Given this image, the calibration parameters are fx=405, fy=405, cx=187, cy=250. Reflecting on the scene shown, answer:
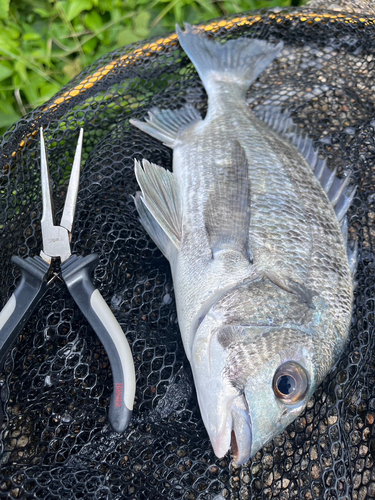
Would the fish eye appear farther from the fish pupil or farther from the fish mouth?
the fish mouth

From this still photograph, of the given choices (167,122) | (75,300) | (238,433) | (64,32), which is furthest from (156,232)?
(64,32)

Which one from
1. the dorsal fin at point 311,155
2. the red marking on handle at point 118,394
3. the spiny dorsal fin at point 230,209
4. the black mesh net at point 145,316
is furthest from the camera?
the dorsal fin at point 311,155

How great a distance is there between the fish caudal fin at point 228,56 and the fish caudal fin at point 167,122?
7.8 inches

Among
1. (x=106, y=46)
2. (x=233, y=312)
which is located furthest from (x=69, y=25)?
(x=233, y=312)

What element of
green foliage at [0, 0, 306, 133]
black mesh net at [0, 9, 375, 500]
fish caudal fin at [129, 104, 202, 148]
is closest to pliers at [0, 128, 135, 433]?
black mesh net at [0, 9, 375, 500]

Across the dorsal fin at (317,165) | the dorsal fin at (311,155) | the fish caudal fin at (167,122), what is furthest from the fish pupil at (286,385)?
the fish caudal fin at (167,122)

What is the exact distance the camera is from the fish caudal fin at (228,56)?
2367mm

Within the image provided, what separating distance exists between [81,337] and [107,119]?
1.22 metres

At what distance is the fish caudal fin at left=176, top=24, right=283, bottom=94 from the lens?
2.37 meters

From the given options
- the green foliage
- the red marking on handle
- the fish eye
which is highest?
the green foliage

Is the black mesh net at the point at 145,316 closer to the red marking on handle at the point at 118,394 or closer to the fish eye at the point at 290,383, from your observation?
the red marking on handle at the point at 118,394

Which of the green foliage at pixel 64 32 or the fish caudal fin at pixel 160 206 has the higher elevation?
the green foliage at pixel 64 32

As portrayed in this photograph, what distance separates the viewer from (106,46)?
3.02 metres

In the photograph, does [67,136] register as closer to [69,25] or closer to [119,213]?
[119,213]
